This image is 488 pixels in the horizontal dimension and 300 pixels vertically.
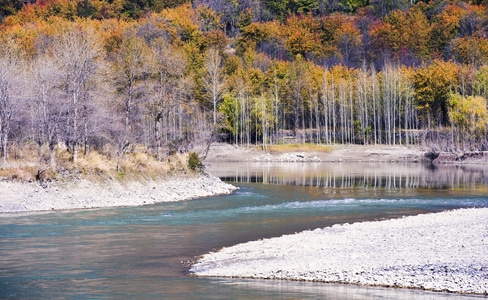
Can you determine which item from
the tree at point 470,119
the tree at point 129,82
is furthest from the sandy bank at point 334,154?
the tree at point 129,82

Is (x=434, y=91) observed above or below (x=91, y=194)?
above

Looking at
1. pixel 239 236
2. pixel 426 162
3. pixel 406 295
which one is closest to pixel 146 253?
pixel 239 236

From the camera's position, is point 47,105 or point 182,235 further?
point 47,105

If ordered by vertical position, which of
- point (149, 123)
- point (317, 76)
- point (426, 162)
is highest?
point (317, 76)

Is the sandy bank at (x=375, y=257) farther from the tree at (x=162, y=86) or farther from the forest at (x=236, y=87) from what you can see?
the tree at (x=162, y=86)

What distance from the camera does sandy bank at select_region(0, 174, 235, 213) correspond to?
1585 inches

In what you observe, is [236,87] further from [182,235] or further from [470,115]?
[182,235]

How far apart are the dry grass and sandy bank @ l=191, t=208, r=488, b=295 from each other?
260ft

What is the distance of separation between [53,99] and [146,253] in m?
25.0

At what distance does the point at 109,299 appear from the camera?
20.2 metres

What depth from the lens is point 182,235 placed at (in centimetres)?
3234

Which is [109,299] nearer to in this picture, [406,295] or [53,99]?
[406,295]

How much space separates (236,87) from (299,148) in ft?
66.2

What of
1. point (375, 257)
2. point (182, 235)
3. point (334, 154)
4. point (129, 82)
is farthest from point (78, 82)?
point (334, 154)
